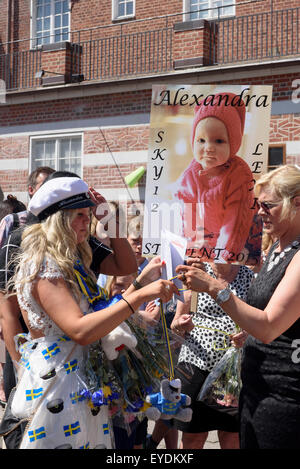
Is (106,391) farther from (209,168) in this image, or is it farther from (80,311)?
(209,168)

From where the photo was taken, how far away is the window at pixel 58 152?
14.9 metres

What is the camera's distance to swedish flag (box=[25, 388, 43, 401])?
2575 millimetres

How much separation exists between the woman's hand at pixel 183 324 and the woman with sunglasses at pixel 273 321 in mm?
1153

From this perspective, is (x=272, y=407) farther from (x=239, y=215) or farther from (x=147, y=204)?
(x=147, y=204)

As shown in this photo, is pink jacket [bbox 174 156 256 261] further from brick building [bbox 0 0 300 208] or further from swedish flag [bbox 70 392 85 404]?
brick building [bbox 0 0 300 208]

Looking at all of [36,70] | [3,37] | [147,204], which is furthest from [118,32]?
[147,204]

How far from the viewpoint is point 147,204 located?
428cm

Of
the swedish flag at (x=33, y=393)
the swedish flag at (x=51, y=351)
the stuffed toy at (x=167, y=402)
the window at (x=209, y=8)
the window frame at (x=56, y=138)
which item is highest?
the window at (x=209, y=8)

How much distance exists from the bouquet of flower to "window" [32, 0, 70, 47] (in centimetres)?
1374

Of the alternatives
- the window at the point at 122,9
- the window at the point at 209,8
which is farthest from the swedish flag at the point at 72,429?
the window at the point at 122,9

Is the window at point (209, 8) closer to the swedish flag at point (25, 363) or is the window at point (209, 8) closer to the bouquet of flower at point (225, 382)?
the bouquet of flower at point (225, 382)

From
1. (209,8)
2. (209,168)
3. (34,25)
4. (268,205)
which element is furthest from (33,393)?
(34,25)

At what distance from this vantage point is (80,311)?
259 cm
